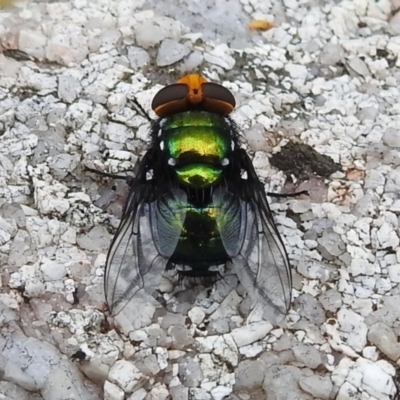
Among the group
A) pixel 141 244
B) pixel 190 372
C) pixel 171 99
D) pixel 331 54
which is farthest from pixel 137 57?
pixel 190 372

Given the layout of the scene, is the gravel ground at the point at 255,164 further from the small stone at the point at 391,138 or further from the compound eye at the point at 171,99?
the compound eye at the point at 171,99

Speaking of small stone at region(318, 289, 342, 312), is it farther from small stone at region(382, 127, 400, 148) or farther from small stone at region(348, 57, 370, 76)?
small stone at region(348, 57, 370, 76)

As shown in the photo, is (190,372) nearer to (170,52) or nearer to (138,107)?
(138,107)

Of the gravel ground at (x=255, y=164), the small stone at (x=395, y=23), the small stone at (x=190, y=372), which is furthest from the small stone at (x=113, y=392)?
the small stone at (x=395, y=23)

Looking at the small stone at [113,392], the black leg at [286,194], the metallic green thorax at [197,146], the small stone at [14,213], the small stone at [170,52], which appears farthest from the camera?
the small stone at [170,52]

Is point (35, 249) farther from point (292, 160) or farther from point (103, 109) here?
point (292, 160)

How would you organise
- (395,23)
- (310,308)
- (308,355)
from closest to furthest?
(308,355), (310,308), (395,23)
